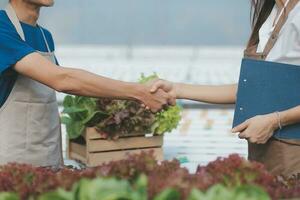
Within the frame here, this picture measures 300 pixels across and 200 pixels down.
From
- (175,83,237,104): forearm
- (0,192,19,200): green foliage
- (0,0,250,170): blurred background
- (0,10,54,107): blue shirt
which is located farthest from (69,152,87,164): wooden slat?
(0,0,250,170): blurred background

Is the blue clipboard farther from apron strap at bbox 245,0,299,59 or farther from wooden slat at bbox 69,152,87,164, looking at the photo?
wooden slat at bbox 69,152,87,164

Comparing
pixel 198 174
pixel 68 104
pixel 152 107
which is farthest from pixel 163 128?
pixel 198 174

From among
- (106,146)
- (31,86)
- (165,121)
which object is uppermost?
(31,86)

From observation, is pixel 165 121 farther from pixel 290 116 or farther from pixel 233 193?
pixel 233 193

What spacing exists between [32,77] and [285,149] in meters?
1.03

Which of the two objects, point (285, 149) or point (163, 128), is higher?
point (285, 149)

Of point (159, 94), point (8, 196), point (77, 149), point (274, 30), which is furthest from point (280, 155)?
point (77, 149)

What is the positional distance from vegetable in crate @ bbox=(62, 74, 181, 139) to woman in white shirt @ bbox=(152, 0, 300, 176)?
2.39 metres

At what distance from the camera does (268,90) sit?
2.77m

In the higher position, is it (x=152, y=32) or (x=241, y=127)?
(x=152, y=32)

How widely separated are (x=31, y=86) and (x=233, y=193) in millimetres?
1517

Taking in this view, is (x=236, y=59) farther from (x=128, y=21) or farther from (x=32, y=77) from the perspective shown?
(x=32, y=77)

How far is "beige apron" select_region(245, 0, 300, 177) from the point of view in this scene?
8.95 feet

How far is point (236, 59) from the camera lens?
10.8 metres
